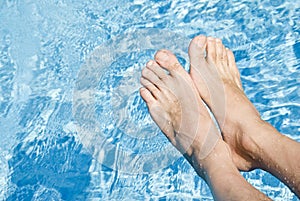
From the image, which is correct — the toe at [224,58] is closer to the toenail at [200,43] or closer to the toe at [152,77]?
the toenail at [200,43]

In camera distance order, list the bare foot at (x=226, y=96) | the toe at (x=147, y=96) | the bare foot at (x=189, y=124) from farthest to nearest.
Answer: the toe at (x=147, y=96), the bare foot at (x=226, y=96), the bare foot at (x=189, y=124)

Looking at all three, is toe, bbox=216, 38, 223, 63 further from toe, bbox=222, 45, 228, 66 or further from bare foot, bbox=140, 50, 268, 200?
bare foot, bbox=140, 50, 268, 200

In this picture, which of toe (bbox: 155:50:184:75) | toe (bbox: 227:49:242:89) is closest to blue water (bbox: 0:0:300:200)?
toe (bbox: 227:49:242:89)

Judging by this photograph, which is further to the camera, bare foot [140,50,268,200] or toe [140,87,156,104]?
toe [140,87,156,104]

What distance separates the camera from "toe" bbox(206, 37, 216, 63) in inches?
91.5

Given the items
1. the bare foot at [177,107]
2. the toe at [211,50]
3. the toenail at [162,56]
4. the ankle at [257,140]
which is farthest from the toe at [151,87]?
the ankle at [257,140]

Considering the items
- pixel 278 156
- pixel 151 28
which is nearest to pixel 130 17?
pixel 151 28

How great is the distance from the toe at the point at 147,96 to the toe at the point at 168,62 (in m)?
0.13

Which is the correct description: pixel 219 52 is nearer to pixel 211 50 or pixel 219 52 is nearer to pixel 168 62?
pixel 211 50

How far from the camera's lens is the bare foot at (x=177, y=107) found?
208 centimetres

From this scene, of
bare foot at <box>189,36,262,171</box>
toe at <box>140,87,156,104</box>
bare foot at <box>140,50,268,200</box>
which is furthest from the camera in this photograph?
toe at <box>140,87,156,104</box>

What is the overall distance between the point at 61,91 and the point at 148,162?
0.60 metres

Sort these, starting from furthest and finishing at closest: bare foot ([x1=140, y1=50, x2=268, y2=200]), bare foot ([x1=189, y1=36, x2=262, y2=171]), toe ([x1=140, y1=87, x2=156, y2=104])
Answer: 1. toe ([x1=140, y1=87, x2=156, y2=104])
2. bare foot ([x1=189, y1=36, x2=262, y2=171])
3. bare foot ([x1=140, y1=50, x2=268, y2=200])

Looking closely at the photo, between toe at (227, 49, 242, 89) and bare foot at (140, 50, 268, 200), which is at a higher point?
toe at (227, 49, 242, 89)
